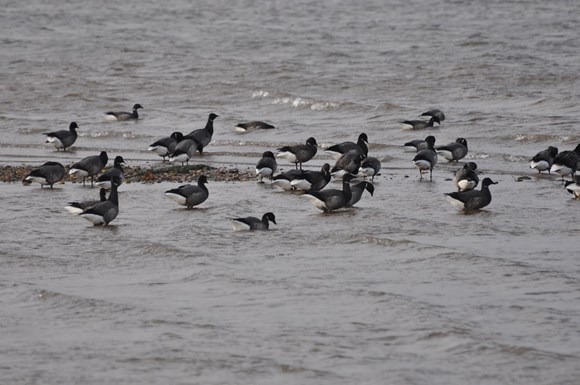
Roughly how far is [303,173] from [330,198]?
4.83 feet

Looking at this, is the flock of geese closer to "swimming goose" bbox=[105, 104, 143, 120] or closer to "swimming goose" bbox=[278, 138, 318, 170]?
"swimming goose" bbox=[278, 138, 318, 170]

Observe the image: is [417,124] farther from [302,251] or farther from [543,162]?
[302,251]

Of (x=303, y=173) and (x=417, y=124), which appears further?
(x=417, y=124)

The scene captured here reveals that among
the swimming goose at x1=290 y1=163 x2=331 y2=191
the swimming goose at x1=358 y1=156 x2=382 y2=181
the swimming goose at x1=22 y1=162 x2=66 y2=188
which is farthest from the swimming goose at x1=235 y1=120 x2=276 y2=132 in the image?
the swimming goose at x1=290 y1=163 x2=331 y2=191

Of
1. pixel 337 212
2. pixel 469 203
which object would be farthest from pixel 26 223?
pixel 469 203

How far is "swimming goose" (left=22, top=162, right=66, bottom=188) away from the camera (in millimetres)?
17047

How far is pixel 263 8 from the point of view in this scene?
52531 mm

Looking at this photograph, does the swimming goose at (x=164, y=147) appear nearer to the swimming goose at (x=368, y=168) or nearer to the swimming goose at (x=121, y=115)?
the swimming goose at (x=368, y=168)

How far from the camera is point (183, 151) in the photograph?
64.2 feet

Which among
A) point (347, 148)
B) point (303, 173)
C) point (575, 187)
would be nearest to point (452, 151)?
point (347, 148)

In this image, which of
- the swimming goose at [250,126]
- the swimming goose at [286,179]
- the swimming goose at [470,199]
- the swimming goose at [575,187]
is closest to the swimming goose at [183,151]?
the swimming goose at [286,179]

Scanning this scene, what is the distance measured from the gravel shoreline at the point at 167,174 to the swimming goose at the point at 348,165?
140cm

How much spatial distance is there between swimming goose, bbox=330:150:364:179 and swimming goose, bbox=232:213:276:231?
11.6 feet

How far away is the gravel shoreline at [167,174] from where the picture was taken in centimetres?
1814
